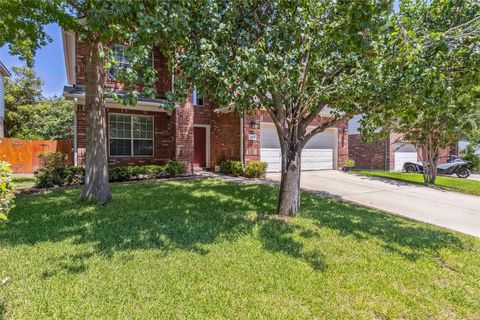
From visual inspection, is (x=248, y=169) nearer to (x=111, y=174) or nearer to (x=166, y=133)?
(x=166, y=133)

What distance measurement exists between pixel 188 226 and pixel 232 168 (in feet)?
25.2

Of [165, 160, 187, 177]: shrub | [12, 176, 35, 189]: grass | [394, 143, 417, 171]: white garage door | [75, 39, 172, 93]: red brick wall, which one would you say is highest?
[75, 39, 172, 93]: red brick wall

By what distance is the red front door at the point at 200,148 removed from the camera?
50.0 ft

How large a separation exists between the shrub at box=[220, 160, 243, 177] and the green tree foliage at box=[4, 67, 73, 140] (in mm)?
17039

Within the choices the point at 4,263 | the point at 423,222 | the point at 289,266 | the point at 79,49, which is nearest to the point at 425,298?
the point at 289,266

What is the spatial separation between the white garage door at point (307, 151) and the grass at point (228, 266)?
23.7 feet

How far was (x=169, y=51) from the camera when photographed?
204 inches

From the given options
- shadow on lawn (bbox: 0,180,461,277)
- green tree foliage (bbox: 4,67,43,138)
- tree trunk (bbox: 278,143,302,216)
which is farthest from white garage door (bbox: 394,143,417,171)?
green tree foliage (bbox: 4,67,43,138)

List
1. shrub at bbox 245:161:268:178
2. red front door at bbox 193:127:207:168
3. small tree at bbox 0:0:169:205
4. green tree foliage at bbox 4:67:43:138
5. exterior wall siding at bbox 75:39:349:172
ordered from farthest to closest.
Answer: green tree foliage at bbox 4:67:43:138
red front door at bbox 193:127:207:168
shrub at bbox 245:161:268:178
exterior wall siding at bbox 75:39:349:172
small tree at bbox 0:0:169:205

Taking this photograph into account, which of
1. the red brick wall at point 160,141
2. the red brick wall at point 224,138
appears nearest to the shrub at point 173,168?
the red brick wall at point 160,141

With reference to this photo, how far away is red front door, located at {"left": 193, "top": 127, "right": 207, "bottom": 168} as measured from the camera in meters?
15.2

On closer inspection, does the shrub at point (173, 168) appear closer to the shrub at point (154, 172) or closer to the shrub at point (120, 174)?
the shrub at point (154, 172)

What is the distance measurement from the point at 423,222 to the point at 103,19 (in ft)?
25.8

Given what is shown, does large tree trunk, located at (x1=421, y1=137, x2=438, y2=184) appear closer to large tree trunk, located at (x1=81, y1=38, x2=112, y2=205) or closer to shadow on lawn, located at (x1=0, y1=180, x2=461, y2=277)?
shadow on lawn, located at (x1=0, y1=180, x2=461, y2=277)
